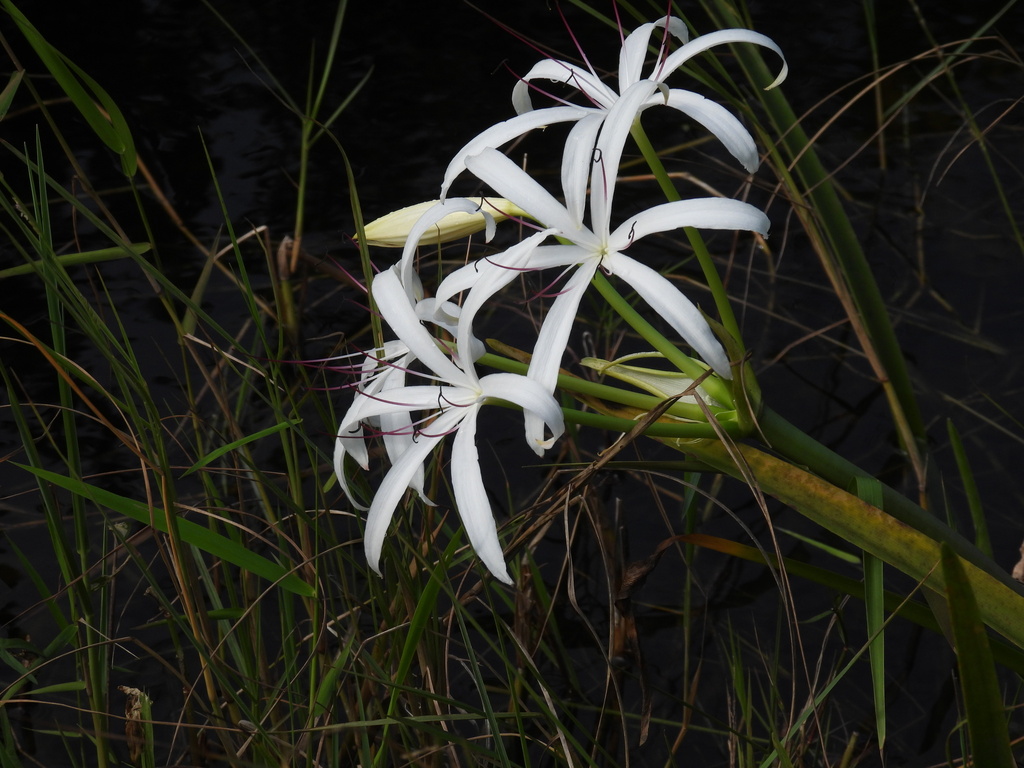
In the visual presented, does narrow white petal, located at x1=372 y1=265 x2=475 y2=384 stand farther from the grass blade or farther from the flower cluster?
the grass blade

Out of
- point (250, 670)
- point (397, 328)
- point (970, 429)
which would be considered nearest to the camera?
point (397, 328)

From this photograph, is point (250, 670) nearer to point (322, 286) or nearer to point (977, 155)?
point (322, 286)

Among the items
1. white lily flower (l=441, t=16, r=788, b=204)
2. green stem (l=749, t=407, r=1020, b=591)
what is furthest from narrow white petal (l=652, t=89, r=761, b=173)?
green stem (l=749, t=407, r=1020, b=591)

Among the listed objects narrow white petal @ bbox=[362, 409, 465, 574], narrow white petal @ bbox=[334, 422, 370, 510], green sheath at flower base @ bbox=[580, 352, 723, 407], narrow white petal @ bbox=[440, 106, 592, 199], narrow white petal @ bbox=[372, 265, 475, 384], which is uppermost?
narrow white petal @ bbox=[440, 106, 592, 199]

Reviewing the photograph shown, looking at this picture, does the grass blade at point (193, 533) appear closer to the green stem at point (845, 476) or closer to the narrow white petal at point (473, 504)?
the narrow white petal at point (473, 504)

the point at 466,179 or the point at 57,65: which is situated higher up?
the point at 57,65

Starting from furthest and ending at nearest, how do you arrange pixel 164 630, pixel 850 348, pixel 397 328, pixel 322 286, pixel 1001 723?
pixel 322 286
pixel 850 348
pixel 164 630
pixel 397 328
pixel 1001 723

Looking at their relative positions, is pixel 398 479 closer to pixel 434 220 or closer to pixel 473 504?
pixel 473 504

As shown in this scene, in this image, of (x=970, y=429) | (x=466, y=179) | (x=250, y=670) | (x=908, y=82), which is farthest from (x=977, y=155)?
(x=250, y=670)

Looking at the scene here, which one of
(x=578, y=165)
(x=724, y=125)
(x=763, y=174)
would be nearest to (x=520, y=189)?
(x=578, y=165)
